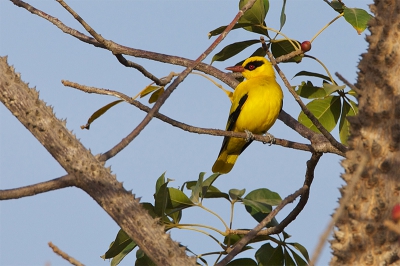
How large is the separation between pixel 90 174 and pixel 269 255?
1897 millimetres

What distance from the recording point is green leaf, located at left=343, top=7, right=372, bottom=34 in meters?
3.72

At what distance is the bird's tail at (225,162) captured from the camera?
6.85 meters

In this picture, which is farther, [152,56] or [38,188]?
[152,56]

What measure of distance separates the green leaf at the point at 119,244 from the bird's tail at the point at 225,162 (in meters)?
3.17

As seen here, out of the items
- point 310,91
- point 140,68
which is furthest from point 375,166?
point 310,91

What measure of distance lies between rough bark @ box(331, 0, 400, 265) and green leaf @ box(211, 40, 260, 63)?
2478 mm

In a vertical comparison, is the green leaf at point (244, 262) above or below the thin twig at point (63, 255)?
above

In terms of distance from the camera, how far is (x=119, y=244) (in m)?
3.70

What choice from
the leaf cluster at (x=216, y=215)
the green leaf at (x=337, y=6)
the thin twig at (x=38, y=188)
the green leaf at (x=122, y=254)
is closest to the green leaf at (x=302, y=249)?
the leaf cluster at (x=216, y=215)

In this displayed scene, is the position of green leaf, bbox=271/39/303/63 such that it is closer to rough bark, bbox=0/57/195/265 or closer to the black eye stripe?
the black eye stripe

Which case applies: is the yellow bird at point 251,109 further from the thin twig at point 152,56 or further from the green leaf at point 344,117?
the green leaf at point 344,117

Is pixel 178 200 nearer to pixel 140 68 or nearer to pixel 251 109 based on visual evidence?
pixel 140 68

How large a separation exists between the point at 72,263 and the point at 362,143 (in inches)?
42.6

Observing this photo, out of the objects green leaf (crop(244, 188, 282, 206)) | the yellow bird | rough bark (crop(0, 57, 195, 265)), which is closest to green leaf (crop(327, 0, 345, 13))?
green leaf (crop(244, 188, 282, 206))
